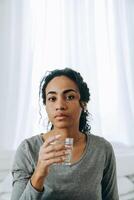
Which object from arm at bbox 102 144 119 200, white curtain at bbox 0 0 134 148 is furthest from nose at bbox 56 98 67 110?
white curtain at bbox 0 0 134 148

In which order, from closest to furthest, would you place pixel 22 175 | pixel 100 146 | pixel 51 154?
pixel 51 154 → pixel 22 175 → pixel 100 146

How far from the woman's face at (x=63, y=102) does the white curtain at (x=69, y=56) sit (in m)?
0.69

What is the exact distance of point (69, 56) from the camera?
1884 mm

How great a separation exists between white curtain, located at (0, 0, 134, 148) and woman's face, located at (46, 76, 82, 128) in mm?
688

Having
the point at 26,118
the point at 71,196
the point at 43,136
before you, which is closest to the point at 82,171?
the point at 71,196

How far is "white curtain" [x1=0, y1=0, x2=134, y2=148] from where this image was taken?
1.79 m

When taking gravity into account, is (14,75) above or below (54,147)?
above

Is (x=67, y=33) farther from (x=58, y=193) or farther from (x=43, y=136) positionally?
(x=58, y=193)

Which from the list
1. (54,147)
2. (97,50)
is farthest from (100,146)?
(97,50)

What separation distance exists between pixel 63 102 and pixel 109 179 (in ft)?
1.37

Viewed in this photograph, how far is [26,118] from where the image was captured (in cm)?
179

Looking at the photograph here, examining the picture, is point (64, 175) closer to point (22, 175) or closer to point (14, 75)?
point (22, 175)

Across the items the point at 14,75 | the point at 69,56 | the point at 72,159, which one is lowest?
the point at 72,159

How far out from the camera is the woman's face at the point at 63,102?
1074 millimetres
